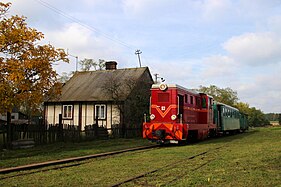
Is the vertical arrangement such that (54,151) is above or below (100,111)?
below

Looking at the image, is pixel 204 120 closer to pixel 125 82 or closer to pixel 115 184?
pixel 125 82

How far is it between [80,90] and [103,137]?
1554 cm

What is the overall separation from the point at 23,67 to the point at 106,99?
20.7m

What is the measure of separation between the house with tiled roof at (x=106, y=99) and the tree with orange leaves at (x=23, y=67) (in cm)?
1547

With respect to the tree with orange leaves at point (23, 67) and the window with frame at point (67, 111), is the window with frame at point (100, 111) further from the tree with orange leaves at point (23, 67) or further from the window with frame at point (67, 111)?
the tree with orange leaves at point (23, 67)

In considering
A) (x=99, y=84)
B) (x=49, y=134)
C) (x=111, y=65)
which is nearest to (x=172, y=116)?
(x=49, y=134)

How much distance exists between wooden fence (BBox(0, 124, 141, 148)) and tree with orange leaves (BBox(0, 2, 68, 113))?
1.82 metres

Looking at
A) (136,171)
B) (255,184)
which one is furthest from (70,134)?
(255,184)

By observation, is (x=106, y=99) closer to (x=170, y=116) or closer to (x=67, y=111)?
(x=67, y=111)

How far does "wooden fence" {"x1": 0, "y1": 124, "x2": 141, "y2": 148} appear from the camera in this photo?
17.5 meters

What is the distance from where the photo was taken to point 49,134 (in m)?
20.3

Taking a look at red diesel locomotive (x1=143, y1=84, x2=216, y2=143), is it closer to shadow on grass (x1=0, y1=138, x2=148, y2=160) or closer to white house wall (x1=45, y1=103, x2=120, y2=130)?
shadow on grass (x1=0, y1=138, x2=148, y2=160)

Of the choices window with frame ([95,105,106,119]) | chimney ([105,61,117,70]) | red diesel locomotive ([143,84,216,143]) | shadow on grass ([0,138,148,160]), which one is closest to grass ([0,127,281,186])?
shadow on grass ([0,138,148,160])

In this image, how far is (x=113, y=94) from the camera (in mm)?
35219
